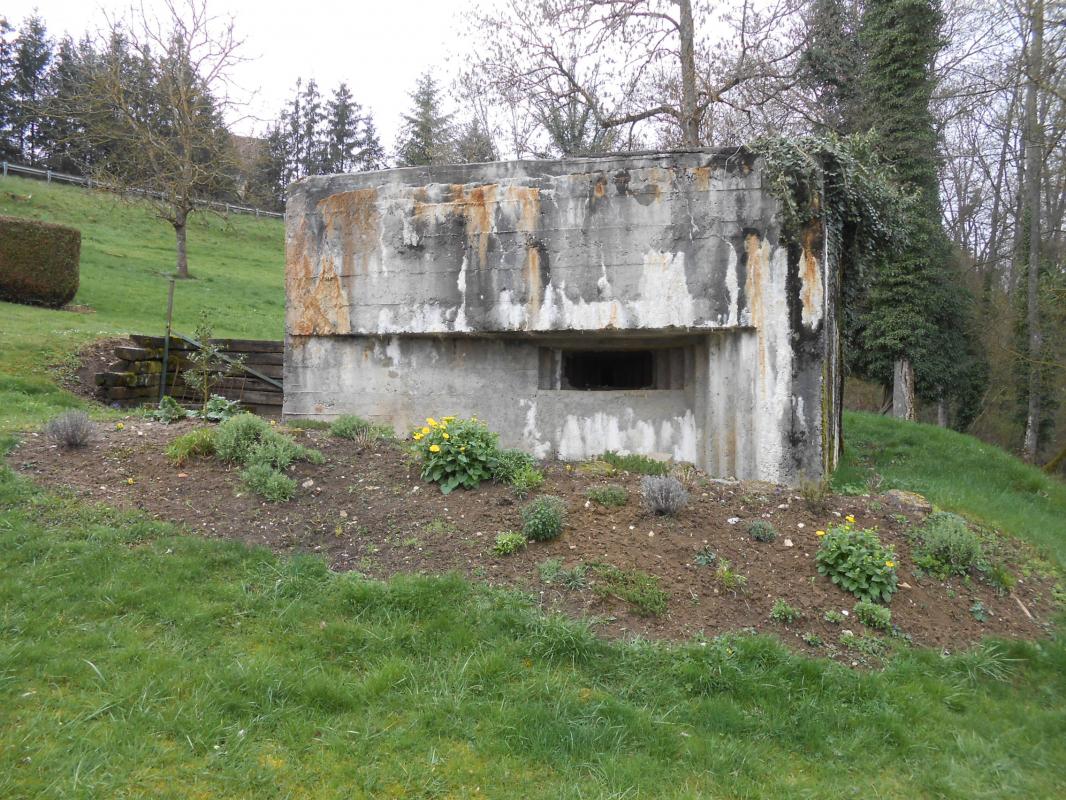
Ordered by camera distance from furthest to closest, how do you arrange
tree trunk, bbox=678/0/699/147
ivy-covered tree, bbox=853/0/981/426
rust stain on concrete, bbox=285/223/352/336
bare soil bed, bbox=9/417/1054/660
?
ivy-covered tree, bbox=853/0/981/426, tree trunk, bbox=678/0/699/147, rust stain on concrete, bbox=285/223/352/336, bare soil bed, bbox=9/417/1054/660

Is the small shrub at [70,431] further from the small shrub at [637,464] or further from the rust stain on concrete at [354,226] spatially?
the small shrub at [637,464]

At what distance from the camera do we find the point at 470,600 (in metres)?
4.58

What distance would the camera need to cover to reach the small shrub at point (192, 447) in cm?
629

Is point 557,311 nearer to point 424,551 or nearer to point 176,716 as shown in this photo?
point 424,551

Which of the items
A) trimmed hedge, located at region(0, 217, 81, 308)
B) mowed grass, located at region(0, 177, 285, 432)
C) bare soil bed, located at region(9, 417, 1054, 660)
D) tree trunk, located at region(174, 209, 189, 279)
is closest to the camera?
bare soil bed, located at region(9, 417, 1054, 660)

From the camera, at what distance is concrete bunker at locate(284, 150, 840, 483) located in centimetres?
705

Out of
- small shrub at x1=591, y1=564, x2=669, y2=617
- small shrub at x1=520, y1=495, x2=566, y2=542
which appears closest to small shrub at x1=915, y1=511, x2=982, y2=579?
small shrub at x1=591, y1=564, x2=669, y2=617

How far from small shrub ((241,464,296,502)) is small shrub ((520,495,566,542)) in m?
1.94

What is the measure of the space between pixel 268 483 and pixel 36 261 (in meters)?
13.1

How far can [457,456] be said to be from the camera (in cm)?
598

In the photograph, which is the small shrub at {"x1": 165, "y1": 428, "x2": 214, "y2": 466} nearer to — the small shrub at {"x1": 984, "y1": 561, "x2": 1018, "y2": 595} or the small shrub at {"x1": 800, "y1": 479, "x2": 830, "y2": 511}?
the small shrub at {"x1": 800, "y1": 479, "x2": 830, "y2": 511}

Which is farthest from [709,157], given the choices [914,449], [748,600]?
[914,449]

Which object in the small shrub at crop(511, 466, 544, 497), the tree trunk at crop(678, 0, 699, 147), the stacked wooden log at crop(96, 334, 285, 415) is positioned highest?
the tree trunk at crop(678, 0, 699, 147)

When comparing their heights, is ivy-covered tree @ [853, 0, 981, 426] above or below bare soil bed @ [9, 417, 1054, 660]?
above
